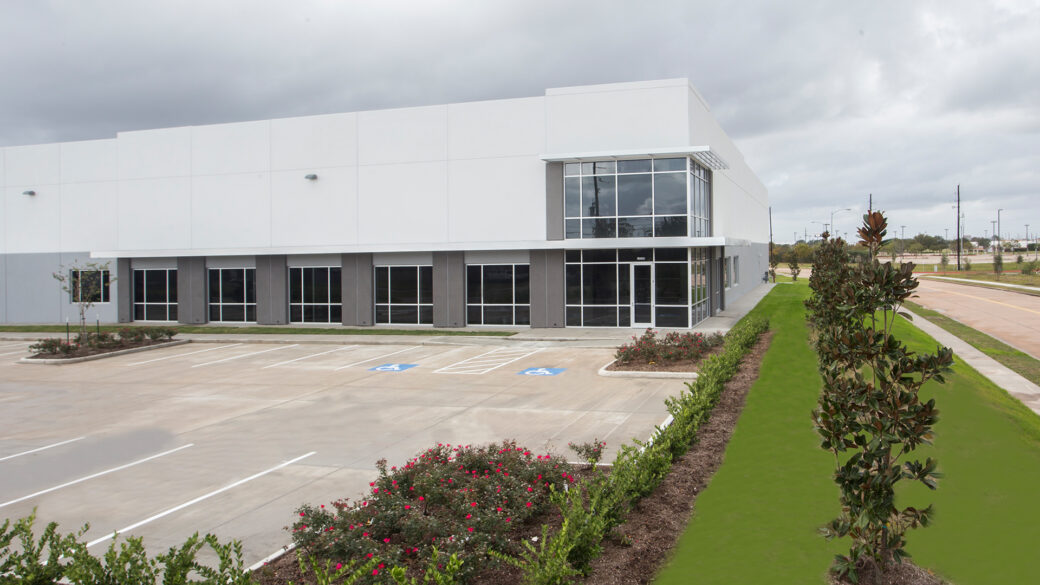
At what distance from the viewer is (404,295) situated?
3175cm

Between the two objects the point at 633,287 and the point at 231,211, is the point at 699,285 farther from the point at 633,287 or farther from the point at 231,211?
the point at 231,211

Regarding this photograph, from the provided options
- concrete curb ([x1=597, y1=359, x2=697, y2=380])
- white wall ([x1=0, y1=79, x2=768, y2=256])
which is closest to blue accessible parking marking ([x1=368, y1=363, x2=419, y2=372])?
concrete curb ([x1=597, y1=359, x2=697, y2=380])

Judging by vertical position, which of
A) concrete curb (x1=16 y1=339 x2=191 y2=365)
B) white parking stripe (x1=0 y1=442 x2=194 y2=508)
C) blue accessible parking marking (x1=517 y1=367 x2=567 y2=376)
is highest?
blue accessible parking marking (x1=517 y1=367 x2=567 y2=376)

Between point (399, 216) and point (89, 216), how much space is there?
1802 cm

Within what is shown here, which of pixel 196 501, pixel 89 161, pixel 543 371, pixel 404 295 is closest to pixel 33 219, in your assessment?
pixel 89 161

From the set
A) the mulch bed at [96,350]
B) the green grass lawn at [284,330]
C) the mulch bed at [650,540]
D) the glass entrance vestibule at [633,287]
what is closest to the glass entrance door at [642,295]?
the glass entrance vestibule at [633,287]

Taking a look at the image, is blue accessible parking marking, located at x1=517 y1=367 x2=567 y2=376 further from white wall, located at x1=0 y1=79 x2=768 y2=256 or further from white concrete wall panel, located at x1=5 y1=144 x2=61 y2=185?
white concrete wall panel, located at x1=5 y1=144 x2=61 y2=185

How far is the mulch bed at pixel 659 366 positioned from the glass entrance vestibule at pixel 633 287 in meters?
9.30

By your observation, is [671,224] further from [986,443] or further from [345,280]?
[986,443]

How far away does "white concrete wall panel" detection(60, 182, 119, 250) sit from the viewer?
119 ft

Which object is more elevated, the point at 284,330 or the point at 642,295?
the point at 642,295

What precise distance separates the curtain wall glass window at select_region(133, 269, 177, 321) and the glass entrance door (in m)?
22.9

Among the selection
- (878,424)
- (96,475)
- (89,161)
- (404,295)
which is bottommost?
(96,475)

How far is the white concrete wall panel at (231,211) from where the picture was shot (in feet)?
109
